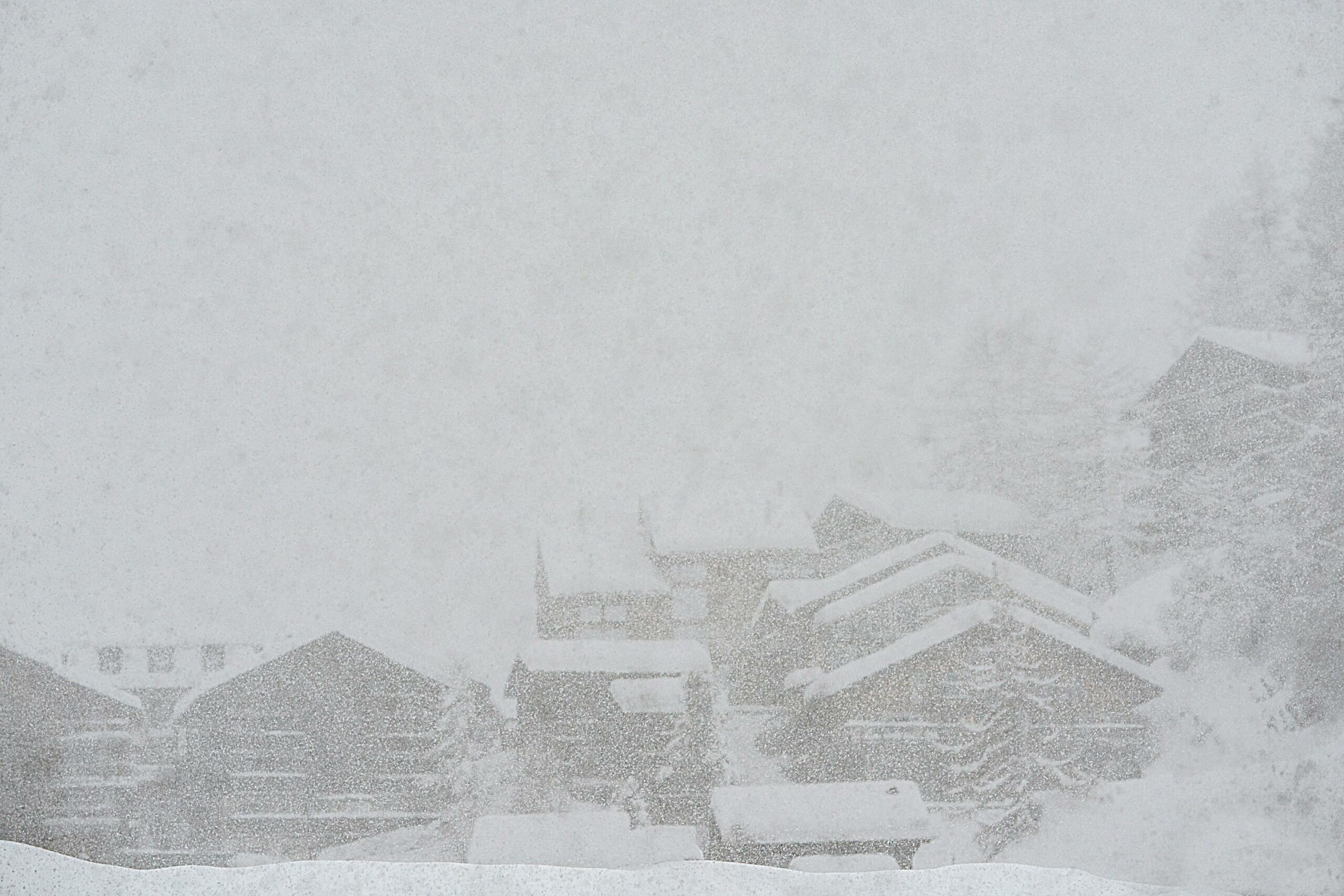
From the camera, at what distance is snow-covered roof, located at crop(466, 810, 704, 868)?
90.5 inches

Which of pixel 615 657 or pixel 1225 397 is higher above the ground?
pixel 1225 397

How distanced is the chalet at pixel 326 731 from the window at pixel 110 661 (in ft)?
0.53

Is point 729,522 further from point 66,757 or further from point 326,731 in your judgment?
point 66,757

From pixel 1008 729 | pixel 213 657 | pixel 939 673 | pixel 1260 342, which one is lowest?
pixel 1008 729

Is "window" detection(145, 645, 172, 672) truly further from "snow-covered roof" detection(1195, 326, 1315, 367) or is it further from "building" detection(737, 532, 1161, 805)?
"snow-covered roof" detection(1195, 326, 1315, 367)

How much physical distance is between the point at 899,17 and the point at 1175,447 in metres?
1.17

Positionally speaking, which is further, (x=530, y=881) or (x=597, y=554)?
(x=530, y=881)

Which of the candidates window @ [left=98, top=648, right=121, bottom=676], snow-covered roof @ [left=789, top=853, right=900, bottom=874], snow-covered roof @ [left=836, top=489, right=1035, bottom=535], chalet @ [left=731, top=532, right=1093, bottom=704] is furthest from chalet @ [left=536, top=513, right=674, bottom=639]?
window @ [left=98, top=648, right=121, bottom=676]

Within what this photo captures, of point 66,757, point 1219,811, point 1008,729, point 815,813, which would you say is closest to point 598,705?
point 815,813

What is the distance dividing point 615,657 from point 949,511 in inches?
31.9

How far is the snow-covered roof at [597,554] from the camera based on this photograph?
225 cm

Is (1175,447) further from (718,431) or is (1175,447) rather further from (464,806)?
(464,806)

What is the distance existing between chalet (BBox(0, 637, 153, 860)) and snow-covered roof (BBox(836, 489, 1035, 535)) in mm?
1707

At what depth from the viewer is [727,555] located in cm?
227
